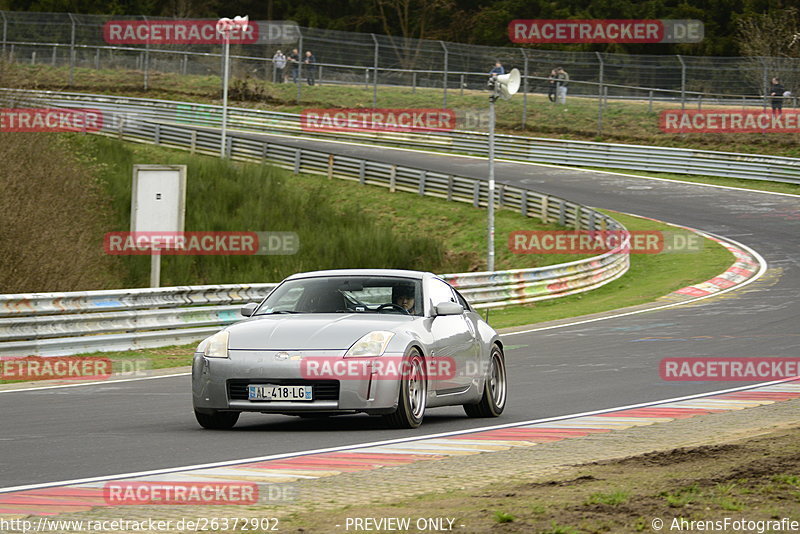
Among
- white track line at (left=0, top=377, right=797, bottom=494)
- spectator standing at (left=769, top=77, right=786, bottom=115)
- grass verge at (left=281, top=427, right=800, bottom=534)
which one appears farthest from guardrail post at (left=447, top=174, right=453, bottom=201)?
grass verge at (left=281, top=427, right=800, bottom=534)

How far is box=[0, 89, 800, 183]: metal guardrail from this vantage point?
5122 cm

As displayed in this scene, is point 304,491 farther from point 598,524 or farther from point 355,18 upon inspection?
point 355,18

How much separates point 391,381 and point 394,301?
1.35m

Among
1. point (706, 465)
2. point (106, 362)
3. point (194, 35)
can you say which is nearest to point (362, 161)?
point (194, 35)

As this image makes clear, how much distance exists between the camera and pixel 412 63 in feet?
205

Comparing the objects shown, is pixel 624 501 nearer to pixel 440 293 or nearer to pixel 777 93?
pixel 440 293

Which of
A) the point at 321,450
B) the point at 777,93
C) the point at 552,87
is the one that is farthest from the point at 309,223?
the point at 321,450

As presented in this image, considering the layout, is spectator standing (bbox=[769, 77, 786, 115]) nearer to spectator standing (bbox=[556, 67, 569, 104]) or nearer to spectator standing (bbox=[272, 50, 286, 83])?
spectator standing (bbox=[556, 67, 569, 104])

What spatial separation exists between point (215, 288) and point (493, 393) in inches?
359

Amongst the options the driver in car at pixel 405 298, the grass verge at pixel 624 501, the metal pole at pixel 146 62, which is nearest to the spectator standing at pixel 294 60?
the metal pole at pixel 146 62

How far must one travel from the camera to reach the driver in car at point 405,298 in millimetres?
11617

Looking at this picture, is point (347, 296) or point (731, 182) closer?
point (347, 296)

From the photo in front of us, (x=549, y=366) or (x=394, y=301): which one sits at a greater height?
(x=394, y=301)

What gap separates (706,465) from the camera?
8.12 metres
